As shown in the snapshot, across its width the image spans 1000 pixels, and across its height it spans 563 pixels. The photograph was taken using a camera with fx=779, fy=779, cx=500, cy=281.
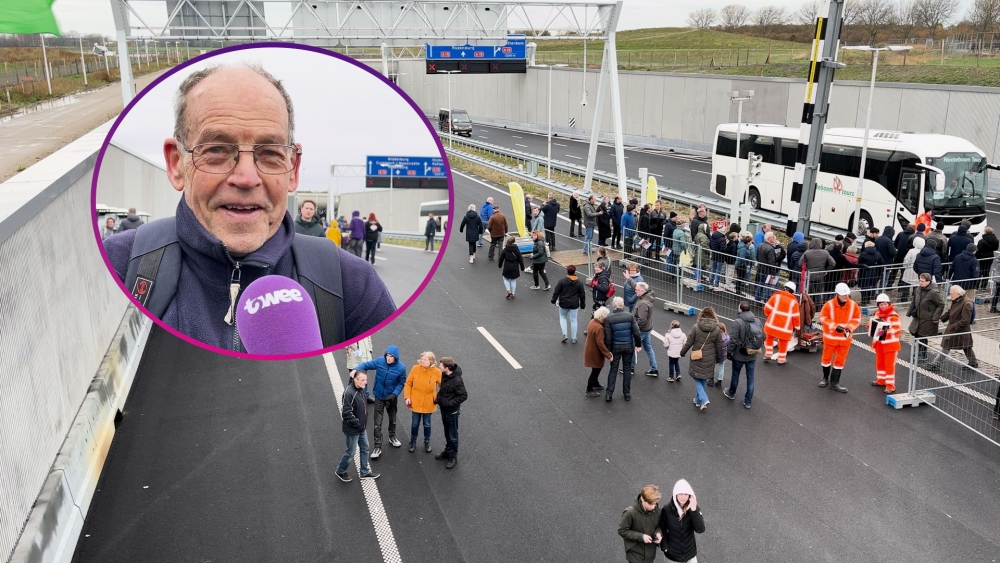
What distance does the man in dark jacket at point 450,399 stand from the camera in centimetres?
958

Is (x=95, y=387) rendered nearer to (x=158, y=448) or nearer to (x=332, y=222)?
(x=158, y=448)

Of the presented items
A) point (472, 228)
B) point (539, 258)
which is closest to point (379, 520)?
point (539, 258)

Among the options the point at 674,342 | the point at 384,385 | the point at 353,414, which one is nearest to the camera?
the point at 353,414

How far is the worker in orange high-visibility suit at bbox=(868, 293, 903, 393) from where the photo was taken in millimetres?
11492

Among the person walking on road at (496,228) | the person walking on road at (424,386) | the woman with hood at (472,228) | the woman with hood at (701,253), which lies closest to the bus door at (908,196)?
the woman with hood at (701,253)

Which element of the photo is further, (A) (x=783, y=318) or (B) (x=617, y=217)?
(B) (x=617, y=217)

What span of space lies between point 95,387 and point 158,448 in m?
1.23

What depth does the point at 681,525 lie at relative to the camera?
6.99 metres

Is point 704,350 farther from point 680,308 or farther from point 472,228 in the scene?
point 472,228

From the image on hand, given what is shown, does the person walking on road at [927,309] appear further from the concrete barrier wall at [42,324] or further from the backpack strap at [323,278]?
the backpack strap at [323,278]

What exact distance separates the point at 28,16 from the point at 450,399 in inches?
267

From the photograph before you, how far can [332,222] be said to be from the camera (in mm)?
2047

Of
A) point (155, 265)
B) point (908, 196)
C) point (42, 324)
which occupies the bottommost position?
point (908, 196)

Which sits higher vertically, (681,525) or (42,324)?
(42,324)
